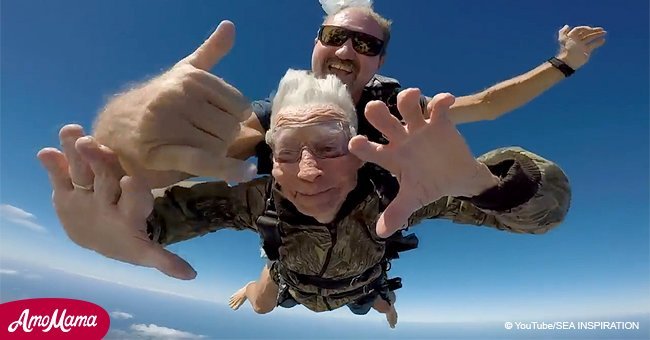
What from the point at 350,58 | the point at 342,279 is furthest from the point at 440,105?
the point at 350,58

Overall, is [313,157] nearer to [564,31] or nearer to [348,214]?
[348,214]

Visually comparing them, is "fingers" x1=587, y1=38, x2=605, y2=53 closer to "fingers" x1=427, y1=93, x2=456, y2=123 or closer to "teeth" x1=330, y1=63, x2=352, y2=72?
"teeth" x1=330, y1=63, x2=352, y2=72

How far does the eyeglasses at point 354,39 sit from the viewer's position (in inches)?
107

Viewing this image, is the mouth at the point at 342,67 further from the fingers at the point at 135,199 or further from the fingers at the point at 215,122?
the fingers at the point at 135,199

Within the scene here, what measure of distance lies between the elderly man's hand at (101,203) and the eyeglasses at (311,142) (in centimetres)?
49

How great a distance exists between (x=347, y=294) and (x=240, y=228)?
74cm

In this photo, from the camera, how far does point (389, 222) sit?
4.74 ft

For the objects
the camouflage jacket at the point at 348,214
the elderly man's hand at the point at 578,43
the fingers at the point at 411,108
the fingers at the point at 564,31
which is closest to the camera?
the fingers at the point at 411,108

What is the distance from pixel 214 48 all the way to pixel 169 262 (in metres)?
0.72

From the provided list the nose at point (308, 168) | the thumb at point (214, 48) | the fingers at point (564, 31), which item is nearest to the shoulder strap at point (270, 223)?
the nose at point (308, 168)

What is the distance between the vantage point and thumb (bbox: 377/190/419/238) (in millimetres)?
1408

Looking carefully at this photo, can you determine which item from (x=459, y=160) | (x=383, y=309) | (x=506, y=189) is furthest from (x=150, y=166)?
(x=383, y=309)

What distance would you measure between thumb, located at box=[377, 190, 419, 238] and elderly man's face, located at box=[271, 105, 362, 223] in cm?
31

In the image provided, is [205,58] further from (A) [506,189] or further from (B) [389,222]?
(A) [506,189]
